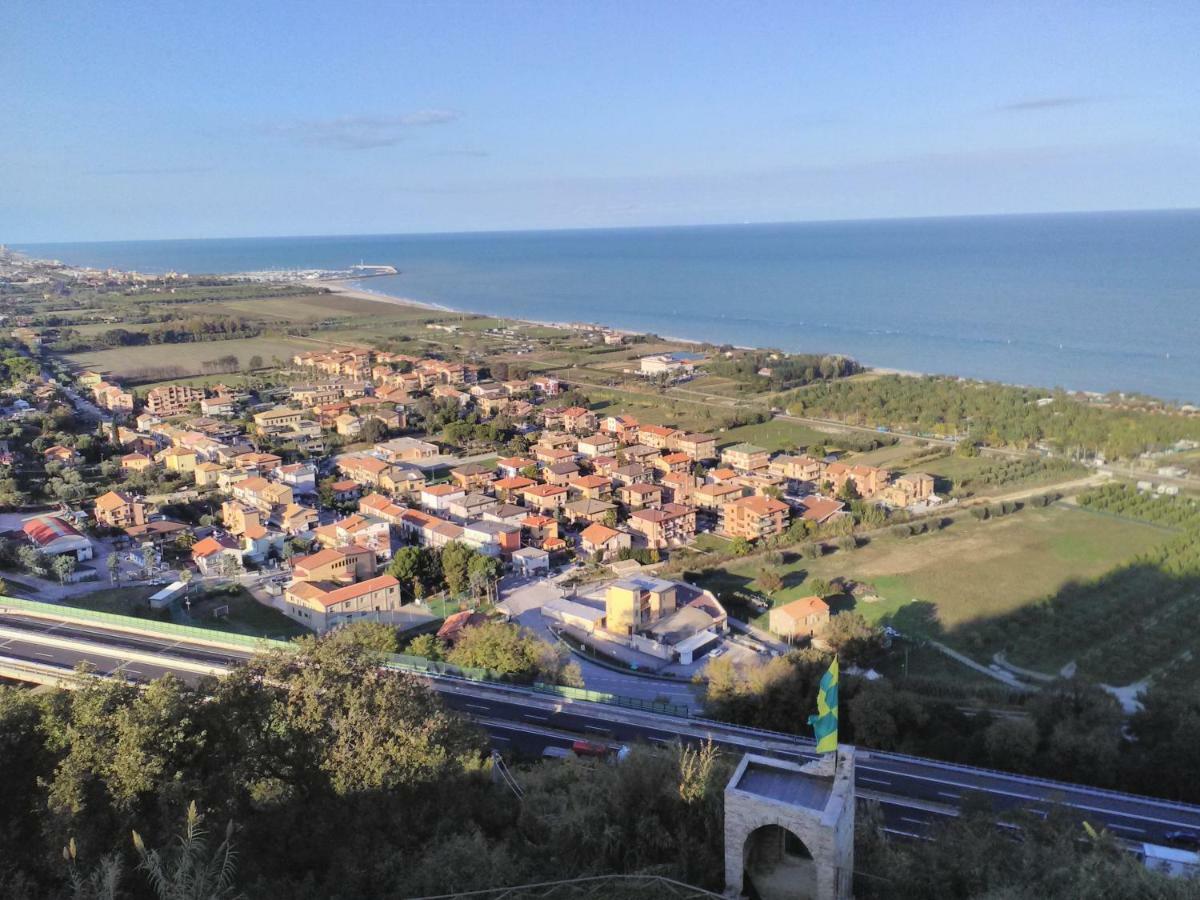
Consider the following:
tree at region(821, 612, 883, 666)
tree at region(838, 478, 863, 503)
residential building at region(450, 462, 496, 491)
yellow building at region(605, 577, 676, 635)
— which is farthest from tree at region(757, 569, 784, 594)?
residential building at region(450, 462, 496, 491)

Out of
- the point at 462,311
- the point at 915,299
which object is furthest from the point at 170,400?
the point at 915,299

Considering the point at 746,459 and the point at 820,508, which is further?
the point at 746,459

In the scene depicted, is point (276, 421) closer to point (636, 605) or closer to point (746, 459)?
point (746, 459)

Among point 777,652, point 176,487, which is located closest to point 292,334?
point 176,487

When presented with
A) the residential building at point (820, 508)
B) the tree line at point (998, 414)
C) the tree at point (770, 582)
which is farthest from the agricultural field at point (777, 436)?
the tree at point (770, 582)

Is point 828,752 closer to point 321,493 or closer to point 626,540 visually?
point 626,540

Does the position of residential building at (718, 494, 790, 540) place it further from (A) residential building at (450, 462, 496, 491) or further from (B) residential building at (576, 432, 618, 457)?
(B) residential building at (576, 432, 618, 457)
